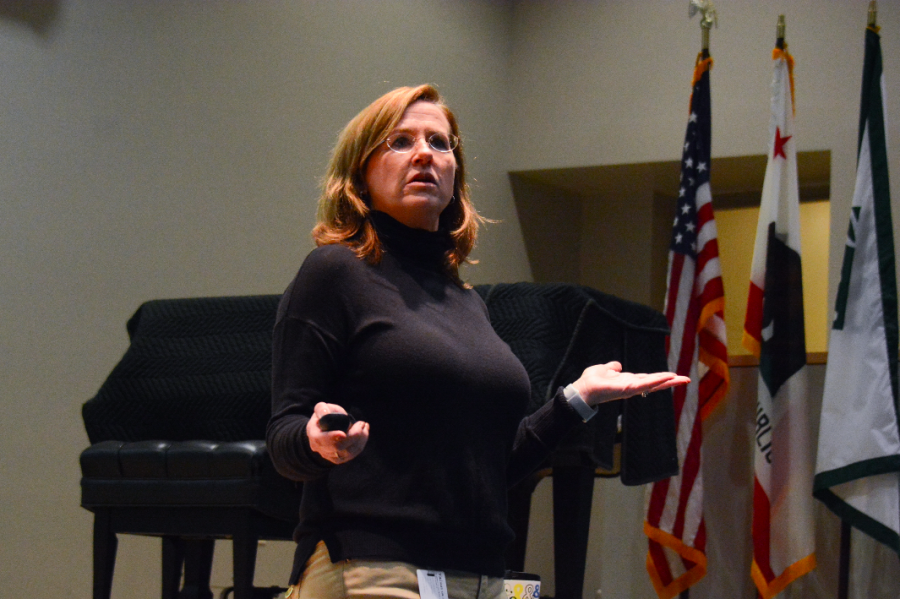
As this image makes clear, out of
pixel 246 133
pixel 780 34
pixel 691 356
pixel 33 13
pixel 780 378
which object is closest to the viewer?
pixel 33 13

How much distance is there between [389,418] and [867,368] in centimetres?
285

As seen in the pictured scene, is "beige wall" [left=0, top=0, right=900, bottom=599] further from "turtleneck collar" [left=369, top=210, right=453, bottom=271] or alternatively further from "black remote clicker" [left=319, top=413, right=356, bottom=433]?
"black remote clicker" [left=319, top=413, right=356, bottom=433]

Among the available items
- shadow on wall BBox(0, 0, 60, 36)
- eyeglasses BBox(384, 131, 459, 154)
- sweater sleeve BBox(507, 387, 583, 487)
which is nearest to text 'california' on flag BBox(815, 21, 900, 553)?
sweater sleeve BBox(507, 387, 583, 487)

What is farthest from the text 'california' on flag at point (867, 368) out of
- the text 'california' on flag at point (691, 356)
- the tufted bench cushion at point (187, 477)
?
the tufted bench cushion at point (187, 477)

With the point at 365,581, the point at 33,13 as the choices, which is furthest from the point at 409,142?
the point at 33,13

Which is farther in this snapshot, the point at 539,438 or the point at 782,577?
the point at 782,577

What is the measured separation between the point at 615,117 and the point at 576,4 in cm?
78

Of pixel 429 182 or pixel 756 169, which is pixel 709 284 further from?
pixel 429 182

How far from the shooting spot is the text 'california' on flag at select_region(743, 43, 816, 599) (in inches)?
146

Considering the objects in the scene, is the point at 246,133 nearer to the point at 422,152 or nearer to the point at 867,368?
the point at 867,368

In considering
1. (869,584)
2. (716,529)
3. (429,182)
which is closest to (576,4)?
(716,529)

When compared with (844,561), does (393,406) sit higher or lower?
higher

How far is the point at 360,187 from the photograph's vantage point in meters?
1.53

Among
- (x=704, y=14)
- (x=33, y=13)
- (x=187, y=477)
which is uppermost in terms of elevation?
(x=704, y=14)
